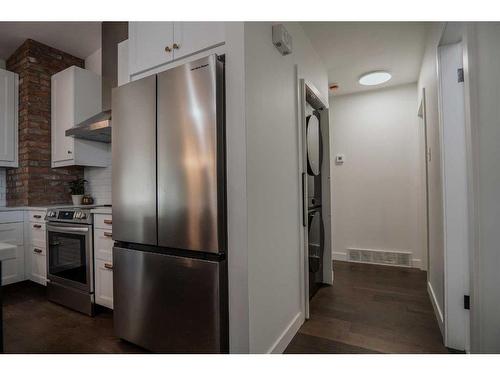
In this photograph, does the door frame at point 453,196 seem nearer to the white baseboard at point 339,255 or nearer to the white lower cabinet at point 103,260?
the white baseboard at point 339,255

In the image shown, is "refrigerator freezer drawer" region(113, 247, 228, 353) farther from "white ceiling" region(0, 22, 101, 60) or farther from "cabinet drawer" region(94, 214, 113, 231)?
"white ceiling" region(0, 22, 101, 60)

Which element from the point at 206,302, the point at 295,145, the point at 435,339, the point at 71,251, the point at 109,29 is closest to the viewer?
the point at 206,302

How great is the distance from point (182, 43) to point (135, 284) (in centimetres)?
149

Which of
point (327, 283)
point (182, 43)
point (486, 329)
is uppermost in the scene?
point (182, 43)

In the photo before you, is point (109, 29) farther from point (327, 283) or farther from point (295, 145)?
point (327, 283)

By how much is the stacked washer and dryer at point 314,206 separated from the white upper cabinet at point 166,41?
3.93 feet

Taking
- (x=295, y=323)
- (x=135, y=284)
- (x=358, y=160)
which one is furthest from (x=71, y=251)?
(x=358, y=160)

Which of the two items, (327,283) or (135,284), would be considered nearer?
(135,284)

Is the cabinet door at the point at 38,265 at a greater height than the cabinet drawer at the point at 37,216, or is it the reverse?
the cabinet drawer at the point at 37,216

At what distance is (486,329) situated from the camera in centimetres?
124

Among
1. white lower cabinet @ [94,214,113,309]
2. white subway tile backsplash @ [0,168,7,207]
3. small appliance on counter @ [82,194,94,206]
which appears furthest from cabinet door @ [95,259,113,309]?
white subway tile backsplash @ [0,168,7,207]

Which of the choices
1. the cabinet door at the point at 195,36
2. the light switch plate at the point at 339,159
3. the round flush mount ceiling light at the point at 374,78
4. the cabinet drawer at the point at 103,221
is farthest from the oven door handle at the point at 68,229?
the round flush mount ceiling light at the point at 374,78

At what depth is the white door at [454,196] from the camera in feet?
5.53

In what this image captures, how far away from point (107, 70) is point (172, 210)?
6.74ft
